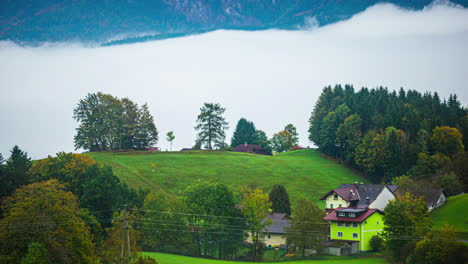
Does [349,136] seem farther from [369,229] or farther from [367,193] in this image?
[369,229]

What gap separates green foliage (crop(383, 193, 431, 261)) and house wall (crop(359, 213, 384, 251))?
26.0 ft

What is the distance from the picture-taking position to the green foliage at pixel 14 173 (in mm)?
63662

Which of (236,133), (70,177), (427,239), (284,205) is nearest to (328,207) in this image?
(284,205)

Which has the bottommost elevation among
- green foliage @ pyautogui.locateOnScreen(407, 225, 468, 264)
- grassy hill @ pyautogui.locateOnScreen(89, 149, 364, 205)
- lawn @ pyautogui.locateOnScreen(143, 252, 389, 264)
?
lawn @ pyautogui.locateOnScreen(143, 252, 389, 264)

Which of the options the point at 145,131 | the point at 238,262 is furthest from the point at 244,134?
the point at 238,262

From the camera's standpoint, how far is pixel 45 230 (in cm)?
5141

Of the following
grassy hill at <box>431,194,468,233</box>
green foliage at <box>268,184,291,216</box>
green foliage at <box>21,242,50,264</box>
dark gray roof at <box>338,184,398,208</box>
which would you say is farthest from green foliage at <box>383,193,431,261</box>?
green foliage at <box>21,242,50,264</box>

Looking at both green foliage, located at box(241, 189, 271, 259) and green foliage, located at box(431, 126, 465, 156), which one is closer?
green foliage, located at box(241, 189, 271, 259)

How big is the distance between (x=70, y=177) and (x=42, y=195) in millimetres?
24875

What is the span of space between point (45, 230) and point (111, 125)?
271ft

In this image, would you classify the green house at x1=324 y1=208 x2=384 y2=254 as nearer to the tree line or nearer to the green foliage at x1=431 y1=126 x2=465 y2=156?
the tree line

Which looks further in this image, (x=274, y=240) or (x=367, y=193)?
(x=367, y=193)

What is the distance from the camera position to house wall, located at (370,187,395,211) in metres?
84.7

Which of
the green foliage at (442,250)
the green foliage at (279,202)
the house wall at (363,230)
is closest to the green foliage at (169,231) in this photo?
the green foliage at (279,202)
